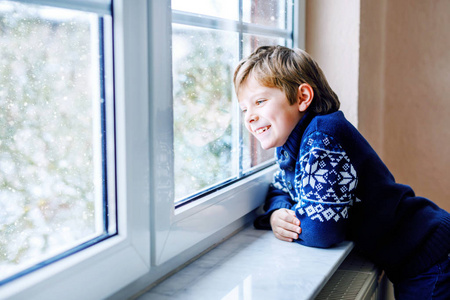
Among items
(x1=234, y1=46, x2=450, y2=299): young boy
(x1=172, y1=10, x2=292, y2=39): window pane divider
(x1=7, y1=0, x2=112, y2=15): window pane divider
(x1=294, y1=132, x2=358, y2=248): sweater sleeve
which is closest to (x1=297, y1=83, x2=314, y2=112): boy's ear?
(x1=234, y1=46, x2=450, y2=299): young boy

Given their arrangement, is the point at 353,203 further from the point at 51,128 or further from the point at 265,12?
the point at 51,128

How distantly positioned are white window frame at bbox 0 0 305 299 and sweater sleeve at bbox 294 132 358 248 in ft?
1.01

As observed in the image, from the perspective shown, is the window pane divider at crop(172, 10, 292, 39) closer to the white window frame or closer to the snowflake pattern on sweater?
the white window frame

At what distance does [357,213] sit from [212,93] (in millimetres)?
502

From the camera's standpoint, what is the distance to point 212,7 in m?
1.15

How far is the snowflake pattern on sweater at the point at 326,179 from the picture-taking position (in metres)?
1.14

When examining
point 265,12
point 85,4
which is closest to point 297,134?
point 265,12

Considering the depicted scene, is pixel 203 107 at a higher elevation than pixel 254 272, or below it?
higher

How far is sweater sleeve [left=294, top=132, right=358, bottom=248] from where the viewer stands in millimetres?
1146

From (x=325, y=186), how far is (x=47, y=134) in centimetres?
66

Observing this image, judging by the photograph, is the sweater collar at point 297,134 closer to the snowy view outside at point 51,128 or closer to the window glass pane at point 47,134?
the snowy view outside at point 51,128

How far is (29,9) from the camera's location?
2.25 feet

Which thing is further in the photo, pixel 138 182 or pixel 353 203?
pixel 353 203

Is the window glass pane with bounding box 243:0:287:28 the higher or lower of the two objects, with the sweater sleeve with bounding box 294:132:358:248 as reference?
higher
